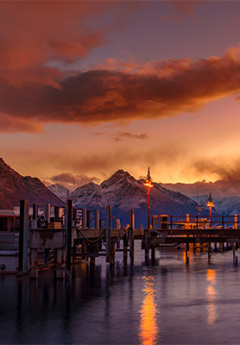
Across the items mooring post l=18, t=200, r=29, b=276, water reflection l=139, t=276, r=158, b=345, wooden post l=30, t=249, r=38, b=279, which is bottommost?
water reflection l=139, t=276, r=158, b=345

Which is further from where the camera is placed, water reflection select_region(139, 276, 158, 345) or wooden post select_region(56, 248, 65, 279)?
wooden post select_region(56, 248, 65, 279)

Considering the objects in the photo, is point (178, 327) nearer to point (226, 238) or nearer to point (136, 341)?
point (136, 341)

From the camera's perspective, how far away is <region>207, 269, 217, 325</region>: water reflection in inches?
1201

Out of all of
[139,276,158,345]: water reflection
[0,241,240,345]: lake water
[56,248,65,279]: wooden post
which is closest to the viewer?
[139,276,158,345]: water reflection

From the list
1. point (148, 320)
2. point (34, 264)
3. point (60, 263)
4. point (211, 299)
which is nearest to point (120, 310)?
point (148, 320)

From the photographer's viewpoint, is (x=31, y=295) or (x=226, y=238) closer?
(x=31, y=295)

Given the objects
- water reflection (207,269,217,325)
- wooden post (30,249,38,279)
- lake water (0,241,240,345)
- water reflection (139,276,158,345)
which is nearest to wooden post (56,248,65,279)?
lake water (0,241,240,345)

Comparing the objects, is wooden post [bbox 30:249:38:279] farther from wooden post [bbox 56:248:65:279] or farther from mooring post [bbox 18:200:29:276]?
wooden post [bbox 56:248:65:279]

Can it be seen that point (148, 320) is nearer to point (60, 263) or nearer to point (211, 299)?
point (211, 299)

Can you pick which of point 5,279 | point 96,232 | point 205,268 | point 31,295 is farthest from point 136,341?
point 205,268

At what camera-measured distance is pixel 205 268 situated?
2549 inches

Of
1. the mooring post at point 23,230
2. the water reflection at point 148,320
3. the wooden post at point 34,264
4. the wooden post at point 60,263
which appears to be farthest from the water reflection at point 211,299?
the mooring post at point 23,230

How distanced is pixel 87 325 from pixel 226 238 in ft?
139

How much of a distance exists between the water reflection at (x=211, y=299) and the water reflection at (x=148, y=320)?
3030 millimetres
